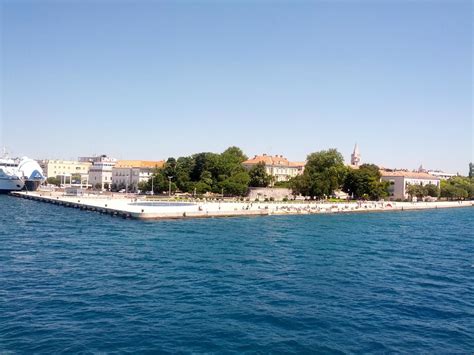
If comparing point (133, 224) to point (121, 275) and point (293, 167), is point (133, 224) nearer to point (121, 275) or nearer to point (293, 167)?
point (121, 275)

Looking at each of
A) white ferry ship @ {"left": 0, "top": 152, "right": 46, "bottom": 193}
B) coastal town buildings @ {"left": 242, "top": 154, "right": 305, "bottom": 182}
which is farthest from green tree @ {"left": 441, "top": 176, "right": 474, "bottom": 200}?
white ferry ship @ {"left": 0, "top": 152, "right": 46, "bottom": 193}

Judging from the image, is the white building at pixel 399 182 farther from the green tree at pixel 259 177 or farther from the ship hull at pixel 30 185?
the ship hull at pixel 30 185

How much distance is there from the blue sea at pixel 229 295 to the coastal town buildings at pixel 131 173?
279ft

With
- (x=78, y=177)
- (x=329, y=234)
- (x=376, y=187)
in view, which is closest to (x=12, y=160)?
(x=78, y=177)

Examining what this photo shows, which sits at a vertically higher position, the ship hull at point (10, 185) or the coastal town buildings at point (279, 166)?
the coastal town buildings at point (279, 166)

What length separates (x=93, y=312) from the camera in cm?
1748

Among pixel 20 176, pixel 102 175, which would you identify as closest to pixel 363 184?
pixel 20 176

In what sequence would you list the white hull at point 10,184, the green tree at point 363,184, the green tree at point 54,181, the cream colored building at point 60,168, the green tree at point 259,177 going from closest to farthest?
the green tree at point 259,177 < the green tree at point 363,184 < the white hull at point 10,184 < the green tree at point 54,181 < the cream colored building at point 60,168

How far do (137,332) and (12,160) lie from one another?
362 ft

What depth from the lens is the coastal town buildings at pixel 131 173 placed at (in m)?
123

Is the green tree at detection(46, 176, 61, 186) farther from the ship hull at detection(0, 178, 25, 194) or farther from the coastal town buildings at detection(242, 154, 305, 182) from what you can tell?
the coastal town buildings at detection(242, 154, 305, 182)

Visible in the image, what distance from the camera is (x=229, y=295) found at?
66.9 feet

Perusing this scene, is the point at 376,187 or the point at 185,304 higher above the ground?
the point at 376,187

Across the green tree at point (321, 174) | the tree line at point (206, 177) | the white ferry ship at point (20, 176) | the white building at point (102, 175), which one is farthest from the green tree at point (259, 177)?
the white building at point (102, 175)
